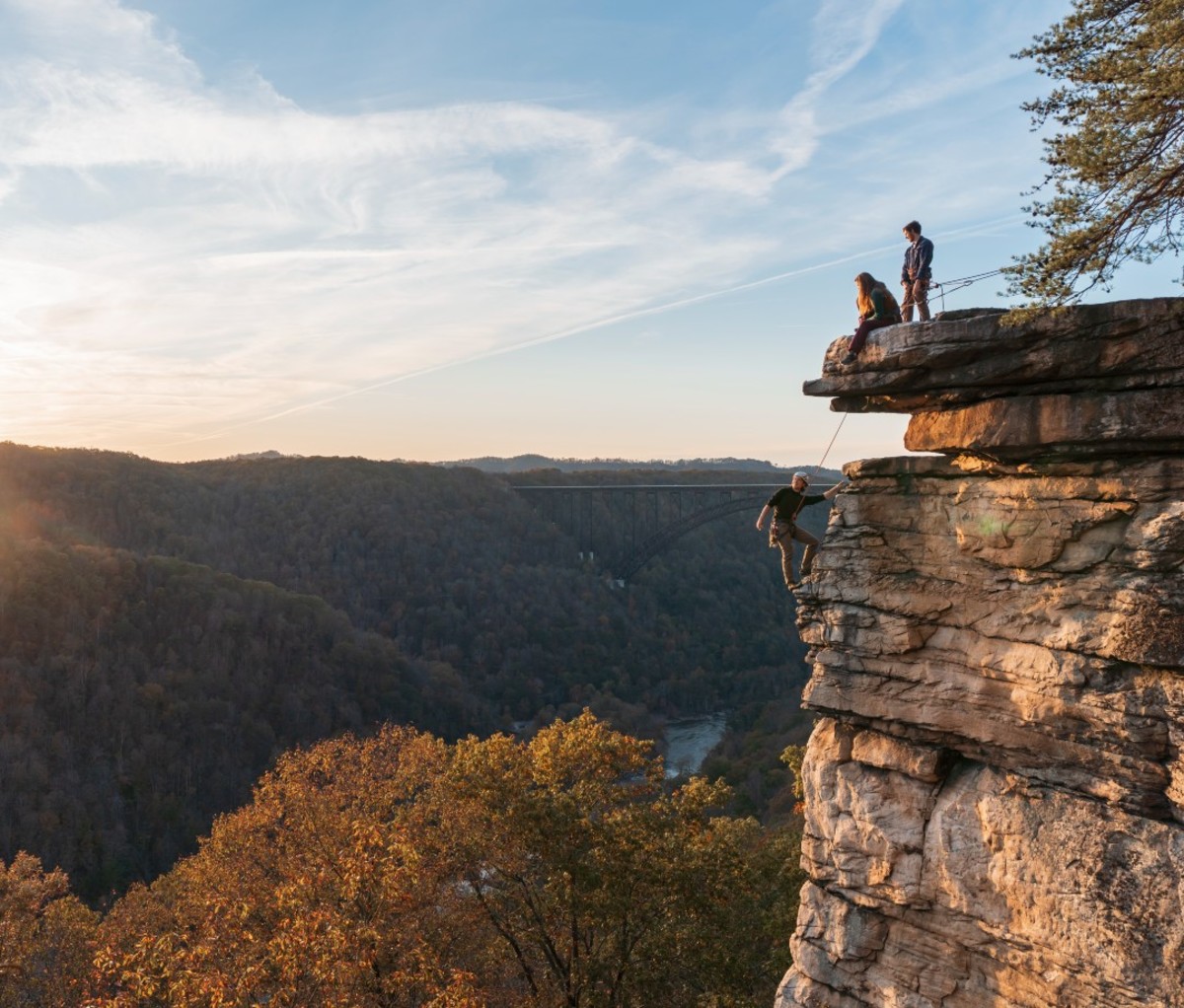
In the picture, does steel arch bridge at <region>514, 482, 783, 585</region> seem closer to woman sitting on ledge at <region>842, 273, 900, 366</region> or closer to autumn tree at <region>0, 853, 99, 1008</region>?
autumn tree at <region>0, 853, 99, 1008</region>

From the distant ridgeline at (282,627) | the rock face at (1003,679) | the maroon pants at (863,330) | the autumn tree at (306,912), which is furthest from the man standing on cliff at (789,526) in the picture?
the distant ridgeline at (282,627)

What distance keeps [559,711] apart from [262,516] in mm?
45986

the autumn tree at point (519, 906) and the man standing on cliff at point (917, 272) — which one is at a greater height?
the man standing on cliff at point (917, 272)

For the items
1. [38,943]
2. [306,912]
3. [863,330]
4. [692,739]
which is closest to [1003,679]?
[863,330]

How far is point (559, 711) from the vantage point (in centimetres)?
7519

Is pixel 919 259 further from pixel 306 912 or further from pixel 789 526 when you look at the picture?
pixel 306 912

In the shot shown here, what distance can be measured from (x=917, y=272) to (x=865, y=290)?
0.94m

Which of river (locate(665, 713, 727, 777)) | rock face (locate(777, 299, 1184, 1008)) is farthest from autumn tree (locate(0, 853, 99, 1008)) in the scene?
river (locate(665, 713, 727, 777))

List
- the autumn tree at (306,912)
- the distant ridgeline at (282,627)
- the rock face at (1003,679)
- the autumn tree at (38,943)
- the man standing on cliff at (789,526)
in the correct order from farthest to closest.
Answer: the distant ridgeline at (282,627), the autumn tree at (38,943), the autumn tree at (306,912), the man standing on cliff at (789,526), the rock face at (1003,679)

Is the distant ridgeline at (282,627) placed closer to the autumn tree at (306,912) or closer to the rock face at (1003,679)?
the autumn tree at (306,912)

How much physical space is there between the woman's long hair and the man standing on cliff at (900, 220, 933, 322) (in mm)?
564

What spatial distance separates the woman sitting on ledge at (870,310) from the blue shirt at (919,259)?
698 mm

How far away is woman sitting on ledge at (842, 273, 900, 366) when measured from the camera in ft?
35.9

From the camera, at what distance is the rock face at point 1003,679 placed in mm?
8773
